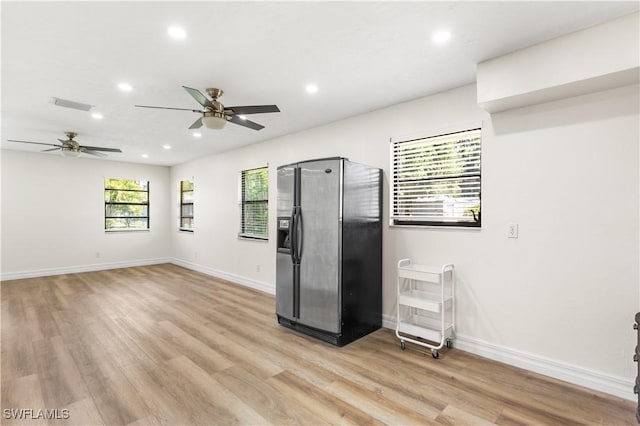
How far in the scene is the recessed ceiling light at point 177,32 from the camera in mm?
2156

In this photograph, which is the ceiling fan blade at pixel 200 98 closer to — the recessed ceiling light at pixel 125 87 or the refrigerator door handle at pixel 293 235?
the recessed ceiling light at pixel 125 87

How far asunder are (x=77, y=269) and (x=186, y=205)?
2.68 metres

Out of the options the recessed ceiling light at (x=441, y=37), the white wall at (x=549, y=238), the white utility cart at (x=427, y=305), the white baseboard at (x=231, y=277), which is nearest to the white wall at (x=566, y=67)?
the white wall at (x=549, y=238)

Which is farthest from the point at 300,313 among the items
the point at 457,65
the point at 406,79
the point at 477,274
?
the point at 457,65

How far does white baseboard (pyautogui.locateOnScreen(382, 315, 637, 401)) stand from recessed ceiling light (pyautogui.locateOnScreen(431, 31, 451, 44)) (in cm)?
266

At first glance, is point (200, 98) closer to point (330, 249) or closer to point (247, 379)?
point (330, 249)

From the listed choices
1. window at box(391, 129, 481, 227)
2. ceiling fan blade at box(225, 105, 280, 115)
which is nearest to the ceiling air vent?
ceiling fan blade at box(225, 105, 280, 115)

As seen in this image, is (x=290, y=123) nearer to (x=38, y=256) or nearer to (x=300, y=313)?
(x=300, y=313)

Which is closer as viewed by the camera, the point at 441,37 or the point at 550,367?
the point at 441,37

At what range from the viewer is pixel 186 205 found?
791cm

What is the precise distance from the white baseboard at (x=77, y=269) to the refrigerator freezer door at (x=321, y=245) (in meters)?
6.18

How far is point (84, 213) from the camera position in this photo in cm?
705

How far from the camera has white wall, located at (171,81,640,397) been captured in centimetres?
230

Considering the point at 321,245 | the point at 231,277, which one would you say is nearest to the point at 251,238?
the point at 231,277
